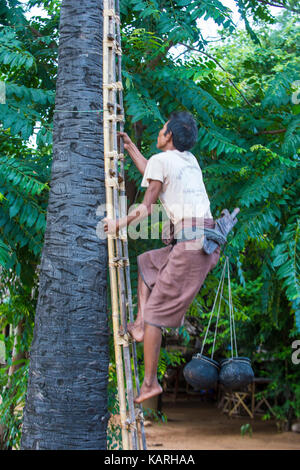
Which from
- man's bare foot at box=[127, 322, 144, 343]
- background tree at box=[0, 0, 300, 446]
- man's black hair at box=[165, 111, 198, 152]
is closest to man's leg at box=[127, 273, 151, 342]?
man's bare foot at box=[127, 322, 144, 343]

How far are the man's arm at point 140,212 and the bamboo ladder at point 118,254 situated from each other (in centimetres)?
9

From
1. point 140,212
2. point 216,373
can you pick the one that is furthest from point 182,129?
point 216,373

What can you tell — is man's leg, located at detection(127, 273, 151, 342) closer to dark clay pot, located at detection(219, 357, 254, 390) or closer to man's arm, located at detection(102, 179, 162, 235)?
man's arm, located at detection(102, 179, 162, 235)

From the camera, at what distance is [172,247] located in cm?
366

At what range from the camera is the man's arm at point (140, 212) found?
11.3 feet

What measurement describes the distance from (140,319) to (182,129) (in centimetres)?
118

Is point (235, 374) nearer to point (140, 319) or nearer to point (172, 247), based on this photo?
point (140, 319)

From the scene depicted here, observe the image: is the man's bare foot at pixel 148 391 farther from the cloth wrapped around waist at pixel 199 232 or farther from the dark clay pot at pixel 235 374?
the cloth wrapped around waist at pixel 199 232

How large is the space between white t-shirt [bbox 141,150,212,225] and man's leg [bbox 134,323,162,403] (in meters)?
0.67

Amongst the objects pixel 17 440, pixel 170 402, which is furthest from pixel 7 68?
pixel 170 402

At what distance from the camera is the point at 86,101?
154 inches

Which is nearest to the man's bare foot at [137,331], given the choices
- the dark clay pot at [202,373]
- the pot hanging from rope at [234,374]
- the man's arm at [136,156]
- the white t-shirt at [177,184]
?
the dark clay pot at [202,373]

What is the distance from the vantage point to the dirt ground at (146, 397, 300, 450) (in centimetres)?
1256

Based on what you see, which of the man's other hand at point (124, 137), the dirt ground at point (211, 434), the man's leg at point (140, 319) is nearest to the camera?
the man's leg at point (140, 319)
